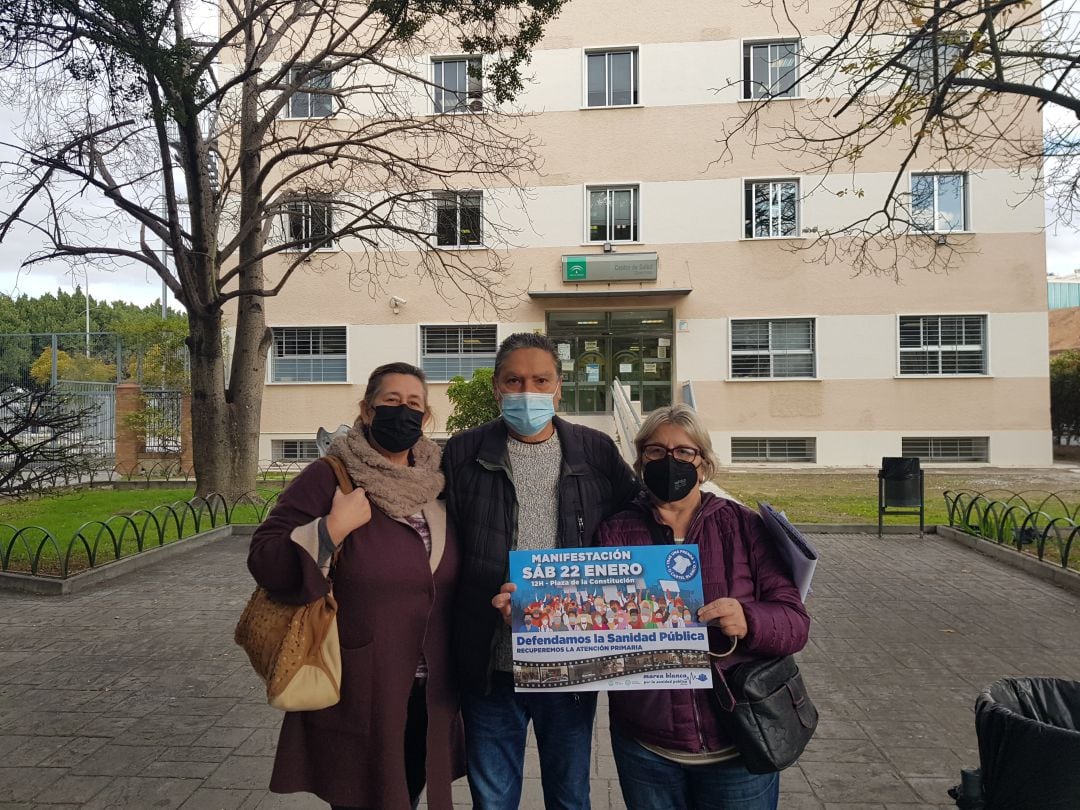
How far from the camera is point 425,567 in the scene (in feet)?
7.78

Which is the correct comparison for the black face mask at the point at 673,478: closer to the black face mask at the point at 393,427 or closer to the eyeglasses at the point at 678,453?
the eyeglasses at the point at 678,453

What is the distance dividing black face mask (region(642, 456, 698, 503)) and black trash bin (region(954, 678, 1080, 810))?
1109 mm

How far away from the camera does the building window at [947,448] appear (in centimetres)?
1933

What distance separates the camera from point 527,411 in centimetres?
253

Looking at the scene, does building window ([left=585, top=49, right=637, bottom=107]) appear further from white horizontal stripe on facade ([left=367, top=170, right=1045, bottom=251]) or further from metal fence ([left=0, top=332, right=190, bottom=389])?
metal fence ([left=0, top=332, right=190, bottom=389])

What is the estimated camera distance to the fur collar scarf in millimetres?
2344

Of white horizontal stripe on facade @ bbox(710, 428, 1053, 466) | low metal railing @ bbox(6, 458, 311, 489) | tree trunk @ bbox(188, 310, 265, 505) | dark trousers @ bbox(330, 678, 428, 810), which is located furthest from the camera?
white horizontal stripe on facade @ bbox(710, 428, 1053, 466)

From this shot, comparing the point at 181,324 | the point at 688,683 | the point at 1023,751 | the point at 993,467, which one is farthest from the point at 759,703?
the point at 181,324

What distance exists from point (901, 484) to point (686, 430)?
9133 millimetres

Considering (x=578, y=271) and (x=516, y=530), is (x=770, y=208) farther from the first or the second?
(x=516, y=530)

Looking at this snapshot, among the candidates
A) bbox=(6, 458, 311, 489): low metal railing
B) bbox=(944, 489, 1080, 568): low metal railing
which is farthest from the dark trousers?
bbox=(6, 458, 311, 489): low metal railing

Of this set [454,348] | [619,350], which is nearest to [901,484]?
[619,350]

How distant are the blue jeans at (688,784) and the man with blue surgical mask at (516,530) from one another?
255 mm

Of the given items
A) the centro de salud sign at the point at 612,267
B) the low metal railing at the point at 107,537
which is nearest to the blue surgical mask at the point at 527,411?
the low metal railing at the point at 107,537
